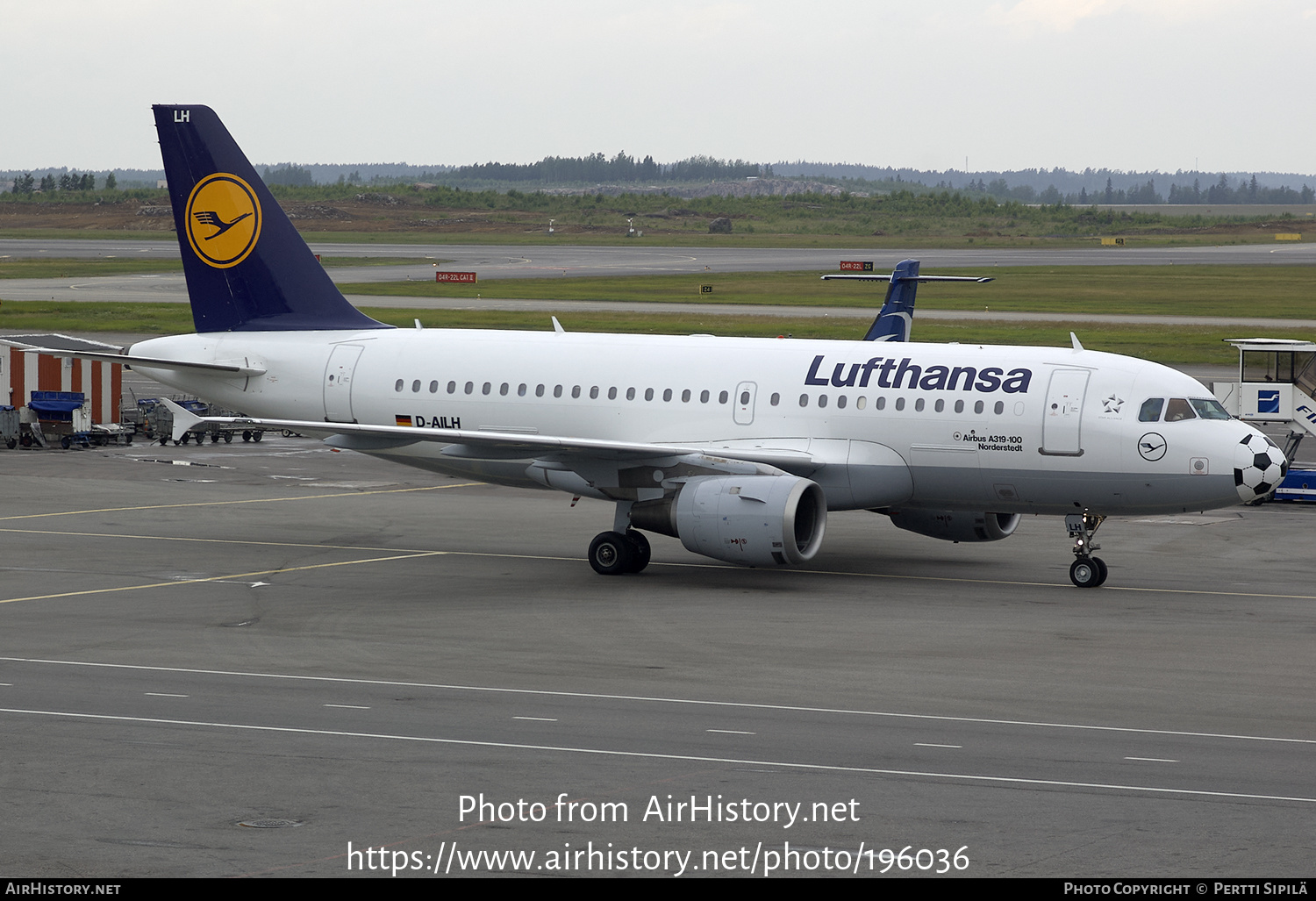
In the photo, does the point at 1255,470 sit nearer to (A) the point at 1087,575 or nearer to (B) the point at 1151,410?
(B) the point at 1151,410

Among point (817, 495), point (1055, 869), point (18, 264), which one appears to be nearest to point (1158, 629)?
point (817, 495)

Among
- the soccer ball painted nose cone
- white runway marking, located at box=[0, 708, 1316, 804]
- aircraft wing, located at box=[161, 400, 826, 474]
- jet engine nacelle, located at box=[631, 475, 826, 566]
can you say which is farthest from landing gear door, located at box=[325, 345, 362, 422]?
the soccer ball painted nose cone

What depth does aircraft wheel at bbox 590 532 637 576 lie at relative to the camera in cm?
3155

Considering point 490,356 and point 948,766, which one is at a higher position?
point 490,356

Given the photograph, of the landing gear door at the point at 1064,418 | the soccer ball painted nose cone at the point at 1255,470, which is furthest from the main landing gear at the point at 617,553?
the soccer ball painted nose cone at the point at 1255,470

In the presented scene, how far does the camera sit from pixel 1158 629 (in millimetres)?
26578

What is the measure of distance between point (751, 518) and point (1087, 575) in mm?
6609

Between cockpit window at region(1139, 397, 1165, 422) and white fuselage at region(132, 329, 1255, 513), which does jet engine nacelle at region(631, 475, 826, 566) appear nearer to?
white fuselage at region(132, 329, 1255, 513)

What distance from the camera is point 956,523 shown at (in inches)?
1307

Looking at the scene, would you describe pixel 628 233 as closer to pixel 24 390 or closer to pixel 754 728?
pixel 24 390

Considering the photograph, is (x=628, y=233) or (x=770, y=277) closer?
(x=770, y=277)

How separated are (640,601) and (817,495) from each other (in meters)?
4.10

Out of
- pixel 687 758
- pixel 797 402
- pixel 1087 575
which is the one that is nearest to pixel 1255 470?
pixel 1087 575

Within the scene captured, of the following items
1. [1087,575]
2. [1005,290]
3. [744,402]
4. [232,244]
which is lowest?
[1087,575]
